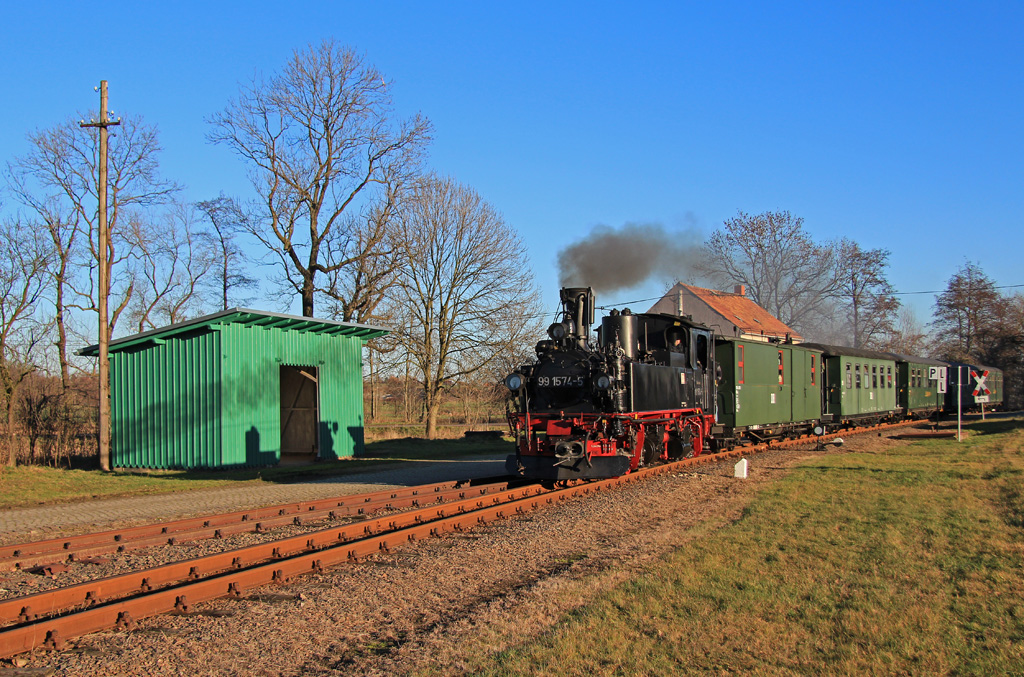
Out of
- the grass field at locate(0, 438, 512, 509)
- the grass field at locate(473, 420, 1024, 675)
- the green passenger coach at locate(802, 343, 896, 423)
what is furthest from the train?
the grass field at locate(0, 438, 512, 509)

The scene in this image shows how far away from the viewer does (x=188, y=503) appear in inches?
486

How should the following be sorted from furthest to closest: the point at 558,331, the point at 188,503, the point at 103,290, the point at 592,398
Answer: the point at 103,290 → the point at 558,331 → the point at 188,503 → the point at 592,398

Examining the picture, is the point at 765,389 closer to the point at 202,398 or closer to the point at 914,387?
the point at 202,398

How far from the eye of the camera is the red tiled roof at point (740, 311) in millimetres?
41844

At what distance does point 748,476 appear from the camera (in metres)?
14.1

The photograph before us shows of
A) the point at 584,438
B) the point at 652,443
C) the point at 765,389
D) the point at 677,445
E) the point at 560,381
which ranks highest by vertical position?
the point at 560,381

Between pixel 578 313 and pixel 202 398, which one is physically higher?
pixel 578 313

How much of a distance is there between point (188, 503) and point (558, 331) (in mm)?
6923

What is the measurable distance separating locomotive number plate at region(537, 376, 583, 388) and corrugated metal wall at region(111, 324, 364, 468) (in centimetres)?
968

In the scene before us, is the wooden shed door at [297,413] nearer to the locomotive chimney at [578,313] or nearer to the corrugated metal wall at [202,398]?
the corrugated metal wall at [202,398]

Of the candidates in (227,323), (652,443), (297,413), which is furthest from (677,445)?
(297,413)

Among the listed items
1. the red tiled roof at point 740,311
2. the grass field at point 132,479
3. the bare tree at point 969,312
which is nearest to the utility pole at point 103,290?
the grass field at point 132,479

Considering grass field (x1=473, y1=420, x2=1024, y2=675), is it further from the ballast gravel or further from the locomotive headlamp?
the locomotive headlamp

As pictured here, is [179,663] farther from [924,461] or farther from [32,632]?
[924,461]
